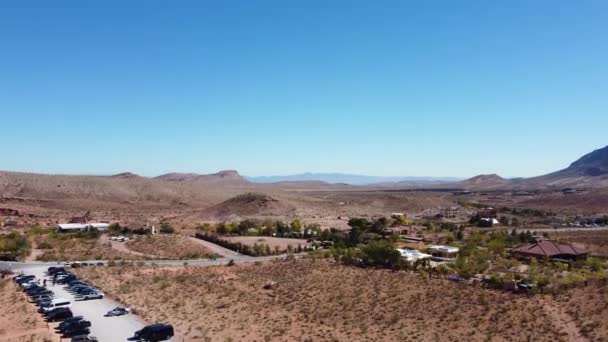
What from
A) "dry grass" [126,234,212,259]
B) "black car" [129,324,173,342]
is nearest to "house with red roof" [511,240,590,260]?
"dry grass" [126,234,212,259]

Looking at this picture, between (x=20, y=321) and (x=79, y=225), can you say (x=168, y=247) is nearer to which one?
(x=79, y=225)

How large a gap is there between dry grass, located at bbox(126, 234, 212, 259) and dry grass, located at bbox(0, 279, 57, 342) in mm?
22370

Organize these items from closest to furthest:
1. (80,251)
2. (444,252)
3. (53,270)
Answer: (53,270)
(444,252)
(80,251)

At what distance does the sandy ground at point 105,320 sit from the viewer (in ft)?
94.5

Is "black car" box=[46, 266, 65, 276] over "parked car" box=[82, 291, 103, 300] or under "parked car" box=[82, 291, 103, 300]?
over

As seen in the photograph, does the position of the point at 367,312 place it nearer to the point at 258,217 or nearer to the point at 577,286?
the point at 577,286

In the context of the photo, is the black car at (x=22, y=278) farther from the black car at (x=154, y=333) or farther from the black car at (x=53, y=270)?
the black car at (x=154, y=333)

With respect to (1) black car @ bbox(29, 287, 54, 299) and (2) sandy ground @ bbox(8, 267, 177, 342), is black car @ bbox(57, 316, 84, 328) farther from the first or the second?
(1) black car @ bbox(29, 287, 54, 299)

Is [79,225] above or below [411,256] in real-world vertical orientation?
above

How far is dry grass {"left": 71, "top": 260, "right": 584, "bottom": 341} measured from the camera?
29.1 m

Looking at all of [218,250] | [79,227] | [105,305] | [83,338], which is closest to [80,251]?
[218,250]

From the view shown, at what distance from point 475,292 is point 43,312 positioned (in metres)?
27.6

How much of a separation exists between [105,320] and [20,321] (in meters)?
5.08

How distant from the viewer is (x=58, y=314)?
104ft
